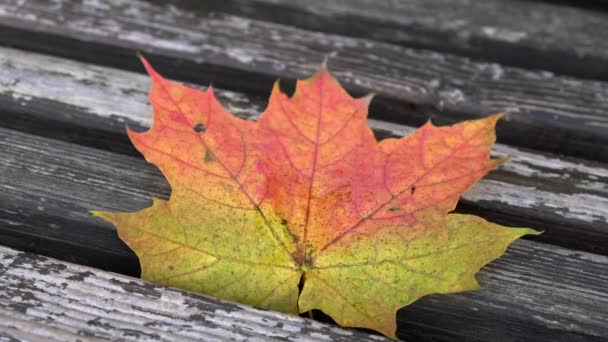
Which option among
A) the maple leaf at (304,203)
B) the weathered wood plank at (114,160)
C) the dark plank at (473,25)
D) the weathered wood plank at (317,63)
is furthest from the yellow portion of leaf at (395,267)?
the dark plank at (473,25)

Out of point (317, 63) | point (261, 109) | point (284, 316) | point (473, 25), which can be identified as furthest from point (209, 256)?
point (473, 25)

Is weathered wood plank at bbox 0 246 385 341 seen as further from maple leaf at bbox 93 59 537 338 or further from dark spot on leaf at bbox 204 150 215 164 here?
dark spot on leaf at bbox 204 150 215 164

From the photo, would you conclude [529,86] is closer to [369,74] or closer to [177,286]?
[369,74]

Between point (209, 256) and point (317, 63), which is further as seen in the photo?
point (317, 63)

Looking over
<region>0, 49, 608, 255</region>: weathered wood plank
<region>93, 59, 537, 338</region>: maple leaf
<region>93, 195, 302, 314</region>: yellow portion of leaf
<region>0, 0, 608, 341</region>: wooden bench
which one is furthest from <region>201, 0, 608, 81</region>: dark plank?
<region>93, 195, 302, 314</region>: yellow portion of leaf

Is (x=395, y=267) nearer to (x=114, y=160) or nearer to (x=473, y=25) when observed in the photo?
(x=114, y=160)

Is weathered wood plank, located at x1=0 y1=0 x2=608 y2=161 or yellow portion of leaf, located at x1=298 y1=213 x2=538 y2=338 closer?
yellow portion of leaf, located at x1=298 y1=213 x2=538 y2=338
